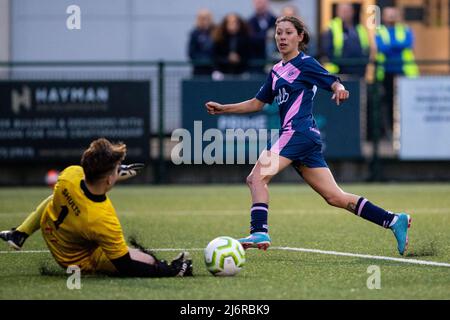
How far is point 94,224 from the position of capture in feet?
24.4

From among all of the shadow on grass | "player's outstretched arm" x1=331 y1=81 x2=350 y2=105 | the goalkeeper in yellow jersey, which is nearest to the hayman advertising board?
the shadow on grass

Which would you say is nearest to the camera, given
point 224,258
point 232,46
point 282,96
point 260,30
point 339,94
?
point 224,258

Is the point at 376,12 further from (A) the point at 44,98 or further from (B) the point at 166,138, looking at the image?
(A) the point at 44,98

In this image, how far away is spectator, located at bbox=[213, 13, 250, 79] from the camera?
60.6 ft

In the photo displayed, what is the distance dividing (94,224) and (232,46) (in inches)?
450

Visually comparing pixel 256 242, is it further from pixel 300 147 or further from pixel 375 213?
pixel 375 213

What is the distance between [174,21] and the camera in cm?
2166

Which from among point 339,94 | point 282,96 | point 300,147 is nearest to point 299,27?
point 282,96

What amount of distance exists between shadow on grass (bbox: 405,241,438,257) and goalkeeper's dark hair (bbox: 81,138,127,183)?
113 inches

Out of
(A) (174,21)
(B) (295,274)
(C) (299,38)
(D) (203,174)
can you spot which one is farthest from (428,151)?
(B) (295,274)

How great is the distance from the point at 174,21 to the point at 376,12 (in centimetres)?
392

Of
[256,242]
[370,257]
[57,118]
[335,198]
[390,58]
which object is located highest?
[390,58]

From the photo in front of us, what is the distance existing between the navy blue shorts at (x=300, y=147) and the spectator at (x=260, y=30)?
937 cm

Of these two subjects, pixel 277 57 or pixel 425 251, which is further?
pixel 277 57
